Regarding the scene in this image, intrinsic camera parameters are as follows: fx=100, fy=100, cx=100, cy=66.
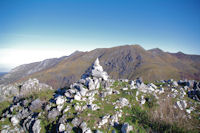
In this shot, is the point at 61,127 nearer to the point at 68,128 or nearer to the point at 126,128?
the point at 68,128

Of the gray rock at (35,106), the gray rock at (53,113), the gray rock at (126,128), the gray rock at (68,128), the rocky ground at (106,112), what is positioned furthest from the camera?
the gray rock at (35,106)

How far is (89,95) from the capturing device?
22000 mm

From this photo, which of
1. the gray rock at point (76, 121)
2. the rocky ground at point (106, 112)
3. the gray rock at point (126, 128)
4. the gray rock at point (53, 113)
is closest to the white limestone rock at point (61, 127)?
the rocky ground at point (106, 112)

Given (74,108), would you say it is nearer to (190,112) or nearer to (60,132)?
(60,132)

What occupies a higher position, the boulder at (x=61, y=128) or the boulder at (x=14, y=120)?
the boulder at (x=61, y=128)

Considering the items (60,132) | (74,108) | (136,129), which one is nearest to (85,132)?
(60,132)

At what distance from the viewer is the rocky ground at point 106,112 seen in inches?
587

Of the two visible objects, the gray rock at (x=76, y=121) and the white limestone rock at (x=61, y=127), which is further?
the gray rock at (x=76, y=121)

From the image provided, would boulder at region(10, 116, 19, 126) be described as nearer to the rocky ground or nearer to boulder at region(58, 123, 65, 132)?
the rocky ground

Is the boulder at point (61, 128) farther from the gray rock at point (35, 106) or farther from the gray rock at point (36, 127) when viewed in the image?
the gray rock at point (35, 106)

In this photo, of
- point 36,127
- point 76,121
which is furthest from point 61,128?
point 36,127

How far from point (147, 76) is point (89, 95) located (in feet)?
512

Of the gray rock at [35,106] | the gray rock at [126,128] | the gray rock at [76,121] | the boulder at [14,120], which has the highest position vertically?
the gray rock at [35,106]

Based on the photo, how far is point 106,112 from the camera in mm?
17766
